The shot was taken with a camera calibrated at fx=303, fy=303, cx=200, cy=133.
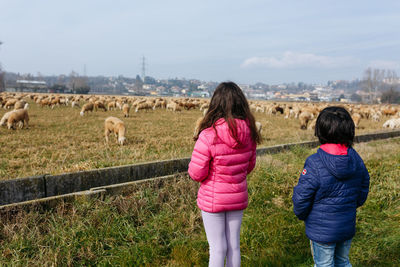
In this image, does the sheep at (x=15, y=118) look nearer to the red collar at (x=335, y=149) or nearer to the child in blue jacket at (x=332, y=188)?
the child in blue jacket at (x=332, y=188)

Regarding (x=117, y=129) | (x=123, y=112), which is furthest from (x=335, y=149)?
(x=123, y=112)

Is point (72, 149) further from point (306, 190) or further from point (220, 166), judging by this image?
point (306, 190)

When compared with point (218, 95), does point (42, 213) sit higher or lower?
lower

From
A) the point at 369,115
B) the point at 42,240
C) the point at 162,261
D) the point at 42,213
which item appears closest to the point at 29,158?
the point at 42,213

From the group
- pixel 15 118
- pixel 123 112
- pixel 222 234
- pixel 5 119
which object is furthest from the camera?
pixel 123 112

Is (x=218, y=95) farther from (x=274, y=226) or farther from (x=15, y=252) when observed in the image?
(x=15, y=252)

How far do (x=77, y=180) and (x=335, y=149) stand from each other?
13.9ft

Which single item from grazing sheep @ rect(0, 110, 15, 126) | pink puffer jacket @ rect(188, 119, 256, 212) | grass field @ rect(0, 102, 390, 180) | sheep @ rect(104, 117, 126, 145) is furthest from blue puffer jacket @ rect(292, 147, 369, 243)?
grazing sheep @ rect(0, 110, 15, 126)

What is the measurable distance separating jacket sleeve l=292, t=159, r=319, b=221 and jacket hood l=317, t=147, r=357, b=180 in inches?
4.6

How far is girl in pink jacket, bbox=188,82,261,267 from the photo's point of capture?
253 centimetres

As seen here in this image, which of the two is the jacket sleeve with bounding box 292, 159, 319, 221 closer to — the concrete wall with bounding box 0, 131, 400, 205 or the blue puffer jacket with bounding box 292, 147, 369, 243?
the blue puffer jacket with bounding box 292, 147, 369, 243

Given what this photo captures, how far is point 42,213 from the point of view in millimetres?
4121

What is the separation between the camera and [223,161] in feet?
8.40

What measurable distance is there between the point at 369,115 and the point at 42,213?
118ft
